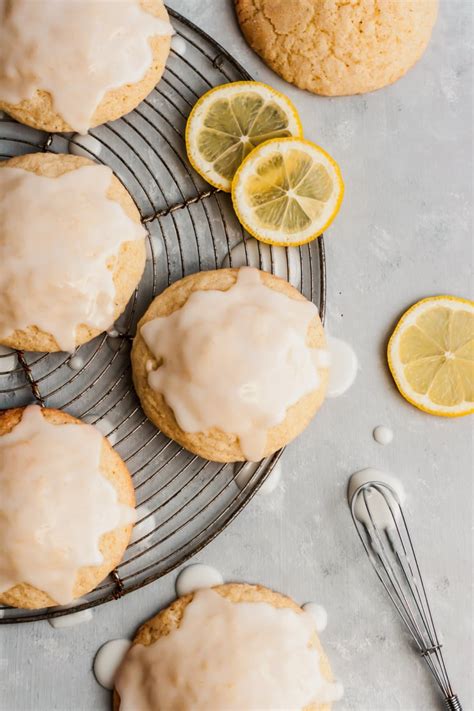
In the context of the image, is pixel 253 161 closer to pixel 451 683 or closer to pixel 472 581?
pixel 472 581

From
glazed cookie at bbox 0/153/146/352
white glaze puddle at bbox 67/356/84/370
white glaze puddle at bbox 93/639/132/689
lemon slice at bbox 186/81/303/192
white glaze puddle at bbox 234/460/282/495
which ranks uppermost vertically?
lemon slice at bbox 186/81/303/192

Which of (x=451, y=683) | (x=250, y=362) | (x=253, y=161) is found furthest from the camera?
(x=451, y=683)

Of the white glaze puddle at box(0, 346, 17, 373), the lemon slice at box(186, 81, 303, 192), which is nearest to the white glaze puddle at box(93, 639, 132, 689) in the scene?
the white glaze puddle at box(0, 346, 17, 373)

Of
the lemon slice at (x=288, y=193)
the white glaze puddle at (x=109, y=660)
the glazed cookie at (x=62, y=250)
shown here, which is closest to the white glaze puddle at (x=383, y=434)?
the lemon slice at (x=288, y=193)

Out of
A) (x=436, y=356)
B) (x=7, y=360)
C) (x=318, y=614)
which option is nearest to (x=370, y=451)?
(x=436, y=356)

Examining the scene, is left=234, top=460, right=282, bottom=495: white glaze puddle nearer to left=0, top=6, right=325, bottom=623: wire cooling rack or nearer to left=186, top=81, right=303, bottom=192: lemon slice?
left=0, top=6, right=325, bottom=623: wire cooling rack

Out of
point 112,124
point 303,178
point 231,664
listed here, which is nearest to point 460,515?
point 231,664

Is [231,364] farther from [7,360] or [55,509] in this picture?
[7,360]
